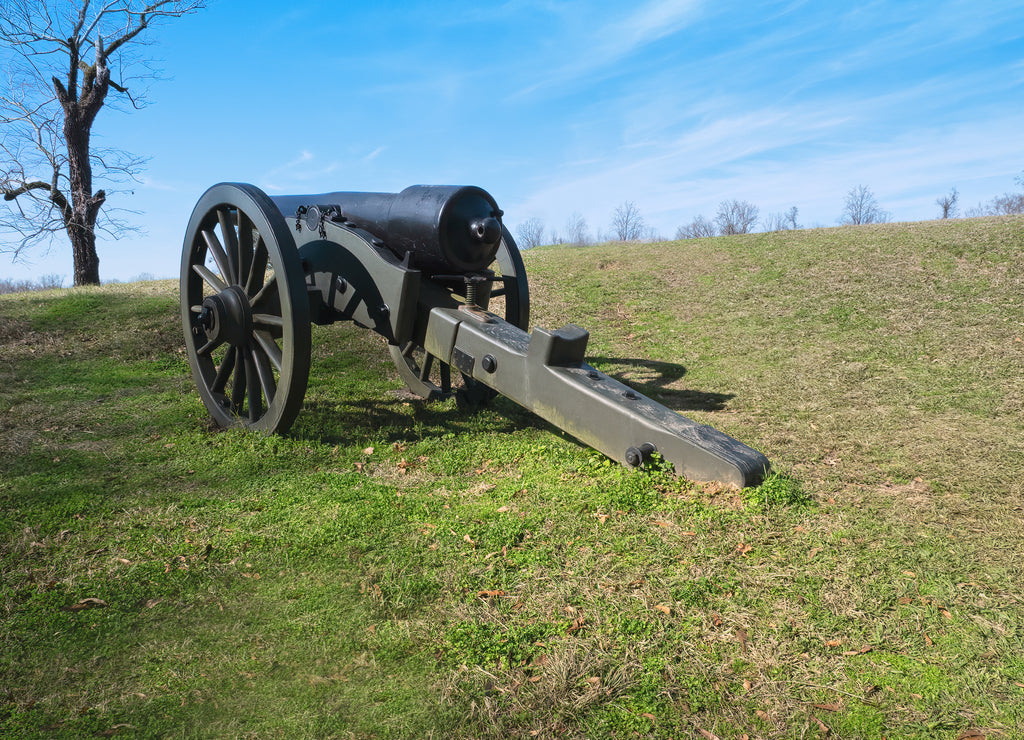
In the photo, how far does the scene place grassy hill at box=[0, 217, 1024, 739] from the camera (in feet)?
8.29

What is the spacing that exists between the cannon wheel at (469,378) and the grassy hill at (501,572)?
224mm

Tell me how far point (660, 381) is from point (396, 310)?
3.54 metres

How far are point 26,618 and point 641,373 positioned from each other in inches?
245

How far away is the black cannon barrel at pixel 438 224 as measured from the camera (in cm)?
521

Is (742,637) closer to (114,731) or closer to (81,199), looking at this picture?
(114,731)

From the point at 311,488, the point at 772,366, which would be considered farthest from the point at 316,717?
the point at 772,366

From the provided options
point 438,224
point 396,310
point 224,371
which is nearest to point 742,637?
point 396,310

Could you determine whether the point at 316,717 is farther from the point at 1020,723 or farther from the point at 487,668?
the point at 1020,723

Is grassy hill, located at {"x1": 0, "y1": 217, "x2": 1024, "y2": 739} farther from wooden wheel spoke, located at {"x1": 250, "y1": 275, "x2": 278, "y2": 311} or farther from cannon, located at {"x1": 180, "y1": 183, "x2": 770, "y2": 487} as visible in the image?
wooden wheel spoke, located at {"x1": 250, "y1": 275, "x2": 278, "y2": 311}

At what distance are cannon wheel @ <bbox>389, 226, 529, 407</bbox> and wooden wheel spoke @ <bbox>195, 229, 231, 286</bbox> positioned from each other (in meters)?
1.71

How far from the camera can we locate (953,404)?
646 cm

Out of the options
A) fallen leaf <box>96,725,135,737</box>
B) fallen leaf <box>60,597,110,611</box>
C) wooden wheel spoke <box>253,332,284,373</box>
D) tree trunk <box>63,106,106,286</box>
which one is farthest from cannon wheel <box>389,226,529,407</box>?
tree trunk <box>63,106,106,286</box>

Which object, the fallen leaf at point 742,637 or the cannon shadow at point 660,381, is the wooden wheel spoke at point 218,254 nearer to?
the cannon shadow at point 660,381

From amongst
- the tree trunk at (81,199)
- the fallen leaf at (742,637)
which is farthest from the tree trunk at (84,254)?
the fallen leaf at (742,637)
